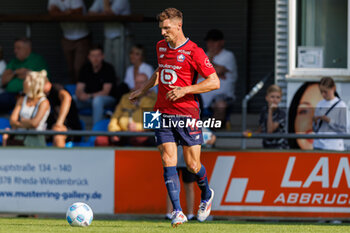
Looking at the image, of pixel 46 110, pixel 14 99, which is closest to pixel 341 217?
pixel 46 110

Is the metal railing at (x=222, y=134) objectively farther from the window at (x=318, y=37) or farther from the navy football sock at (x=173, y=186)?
the window at (x=318, y=37)

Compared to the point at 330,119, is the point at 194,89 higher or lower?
higher

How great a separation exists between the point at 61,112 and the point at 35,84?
1.78 ft

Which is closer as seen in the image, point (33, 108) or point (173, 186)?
point (173, 186)

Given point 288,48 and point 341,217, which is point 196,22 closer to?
point 288,48

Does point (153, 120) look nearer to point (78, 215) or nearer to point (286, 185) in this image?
point (78, 215)

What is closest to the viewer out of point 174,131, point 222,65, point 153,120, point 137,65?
point 174,131

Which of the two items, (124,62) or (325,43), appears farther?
→ (124,62)

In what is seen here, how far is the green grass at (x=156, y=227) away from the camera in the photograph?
30.6 ft

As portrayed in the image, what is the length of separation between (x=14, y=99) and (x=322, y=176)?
560 cm

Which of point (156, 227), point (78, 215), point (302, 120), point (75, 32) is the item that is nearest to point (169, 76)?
point (78, 215)

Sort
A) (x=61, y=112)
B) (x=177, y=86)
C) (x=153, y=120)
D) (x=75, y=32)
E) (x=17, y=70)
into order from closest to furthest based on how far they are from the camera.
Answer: (x=177, y=86)
(x=153, y=120)
(x=61, y=112)
(x=17, y=70)
(x=75, y=32)

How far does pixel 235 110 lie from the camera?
14531 mm

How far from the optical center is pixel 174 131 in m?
9.02
